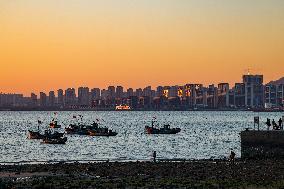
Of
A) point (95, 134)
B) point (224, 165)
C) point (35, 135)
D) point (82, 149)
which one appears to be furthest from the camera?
point (95, 134)

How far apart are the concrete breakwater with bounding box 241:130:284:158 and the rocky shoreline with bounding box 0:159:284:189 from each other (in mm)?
3578

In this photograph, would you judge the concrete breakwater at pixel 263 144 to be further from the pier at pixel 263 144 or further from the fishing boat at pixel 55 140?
the fishing boat at pixel 55 140

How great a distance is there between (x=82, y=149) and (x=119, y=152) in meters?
11.4

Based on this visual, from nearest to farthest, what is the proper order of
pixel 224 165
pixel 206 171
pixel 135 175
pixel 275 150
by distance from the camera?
1. pixel 135 175
2. pixel 206 171
3. pixel 224 165
4. pixel 275 150

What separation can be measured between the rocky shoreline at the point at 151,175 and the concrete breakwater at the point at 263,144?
3578mm

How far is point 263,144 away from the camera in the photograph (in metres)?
74.5

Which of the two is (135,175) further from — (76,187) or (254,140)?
(254,140)

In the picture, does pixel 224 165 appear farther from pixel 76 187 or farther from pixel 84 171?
pixel 76 187

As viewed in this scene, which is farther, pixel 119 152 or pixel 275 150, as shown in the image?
pixel 119 152

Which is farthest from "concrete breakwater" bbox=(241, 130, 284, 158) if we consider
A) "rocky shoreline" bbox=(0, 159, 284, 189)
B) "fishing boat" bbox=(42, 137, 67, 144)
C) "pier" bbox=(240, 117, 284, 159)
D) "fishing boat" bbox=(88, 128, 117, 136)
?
"fishing boat" bbox=(88, 128, 117, 136)

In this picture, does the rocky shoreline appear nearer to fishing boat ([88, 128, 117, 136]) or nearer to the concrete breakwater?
the concrete breakwater

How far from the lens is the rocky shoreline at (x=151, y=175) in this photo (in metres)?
49.1

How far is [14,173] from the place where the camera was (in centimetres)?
5847

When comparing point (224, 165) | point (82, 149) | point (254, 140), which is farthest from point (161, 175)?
point (82, 149)
